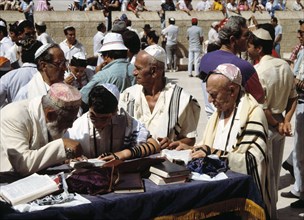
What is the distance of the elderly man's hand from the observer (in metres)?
4.11

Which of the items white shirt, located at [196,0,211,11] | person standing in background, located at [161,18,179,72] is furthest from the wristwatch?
white shirt, located at [196,0,211,11]

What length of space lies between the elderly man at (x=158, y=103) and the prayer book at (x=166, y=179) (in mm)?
1019

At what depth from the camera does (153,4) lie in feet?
91.9

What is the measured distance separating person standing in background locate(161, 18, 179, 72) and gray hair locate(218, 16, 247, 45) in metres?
13.1

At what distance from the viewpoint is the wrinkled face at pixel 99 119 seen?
4.38 meters

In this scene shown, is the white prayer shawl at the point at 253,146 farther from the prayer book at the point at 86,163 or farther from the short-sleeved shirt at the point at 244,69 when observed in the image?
the prayer book at the point at 86,163

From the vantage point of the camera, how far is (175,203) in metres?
4.00

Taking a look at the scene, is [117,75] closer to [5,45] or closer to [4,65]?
[4,65]

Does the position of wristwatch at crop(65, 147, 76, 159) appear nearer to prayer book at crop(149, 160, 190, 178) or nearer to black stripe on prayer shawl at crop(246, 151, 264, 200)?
prayer book at crop(149, 160, 190, 178)

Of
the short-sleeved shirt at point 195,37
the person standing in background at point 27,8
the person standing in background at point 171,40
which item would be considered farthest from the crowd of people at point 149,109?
the person standing in background at point 27,8

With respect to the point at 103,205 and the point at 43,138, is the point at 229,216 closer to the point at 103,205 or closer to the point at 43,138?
the point at 103,205

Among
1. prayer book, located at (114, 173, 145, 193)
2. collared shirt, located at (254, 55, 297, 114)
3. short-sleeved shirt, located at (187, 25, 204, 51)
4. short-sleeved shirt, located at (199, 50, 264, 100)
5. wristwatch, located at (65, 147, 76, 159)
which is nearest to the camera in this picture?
prayer book, located at (114, 173, 145, 193)

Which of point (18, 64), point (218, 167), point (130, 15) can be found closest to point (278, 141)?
point (218, 167)

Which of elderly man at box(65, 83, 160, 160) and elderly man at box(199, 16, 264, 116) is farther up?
elderly man at box(199, 16, 264, 116)
